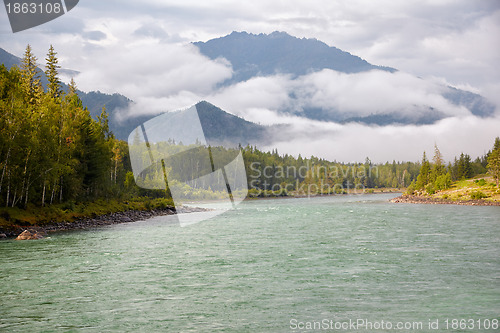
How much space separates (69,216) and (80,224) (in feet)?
8.01

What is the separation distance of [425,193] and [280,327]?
166738mm

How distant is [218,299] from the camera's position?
77.6ft

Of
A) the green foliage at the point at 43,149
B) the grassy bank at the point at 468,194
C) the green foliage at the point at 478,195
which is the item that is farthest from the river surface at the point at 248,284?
the green foliage at the point at 478,195

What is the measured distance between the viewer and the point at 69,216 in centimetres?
6569

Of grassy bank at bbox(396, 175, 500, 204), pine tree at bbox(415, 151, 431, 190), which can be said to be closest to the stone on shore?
grassy bank at bbox(396, 175, 500, 204)

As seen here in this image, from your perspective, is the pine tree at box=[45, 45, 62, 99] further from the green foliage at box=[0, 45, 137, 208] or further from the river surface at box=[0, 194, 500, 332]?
the river surface at box=[0, 194, 500, 332]

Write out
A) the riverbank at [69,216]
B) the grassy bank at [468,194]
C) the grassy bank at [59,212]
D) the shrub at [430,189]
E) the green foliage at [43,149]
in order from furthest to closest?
the shrub at [430,189], the grassy bank at [468,194], the green foliage at [43,149], the grassy bank at [59,212], the riverbank at [69,216]

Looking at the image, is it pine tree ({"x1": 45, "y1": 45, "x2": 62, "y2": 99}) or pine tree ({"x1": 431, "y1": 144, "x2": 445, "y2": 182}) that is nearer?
pine tree ({"x1": 45, "y1": 45, "x2": 62, "y2": 99})

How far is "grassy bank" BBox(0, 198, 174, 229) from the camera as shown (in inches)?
2141

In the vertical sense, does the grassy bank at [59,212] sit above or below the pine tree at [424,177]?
below

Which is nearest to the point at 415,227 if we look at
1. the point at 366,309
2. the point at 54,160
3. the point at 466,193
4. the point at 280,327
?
the point at 366,309

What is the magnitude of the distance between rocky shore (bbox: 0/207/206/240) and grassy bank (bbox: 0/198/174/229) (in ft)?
2.67

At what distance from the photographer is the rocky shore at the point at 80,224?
163ft

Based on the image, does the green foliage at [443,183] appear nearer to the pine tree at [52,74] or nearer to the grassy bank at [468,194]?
the grassy bank at [468,194]
